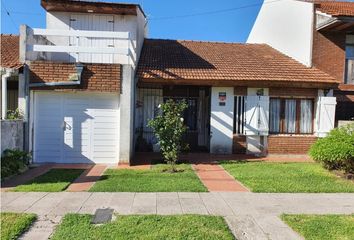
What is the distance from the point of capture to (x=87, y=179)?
917cm

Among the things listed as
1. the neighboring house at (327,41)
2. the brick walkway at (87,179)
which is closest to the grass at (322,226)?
the brick walkway at (87,179)

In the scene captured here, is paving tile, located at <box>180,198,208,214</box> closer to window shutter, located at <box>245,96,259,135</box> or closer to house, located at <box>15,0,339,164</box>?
house, located at <box>15,0,339,164</box>

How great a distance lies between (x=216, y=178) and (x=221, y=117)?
459 cm

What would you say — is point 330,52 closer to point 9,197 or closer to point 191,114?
point 191,114

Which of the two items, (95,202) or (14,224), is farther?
(95,202)

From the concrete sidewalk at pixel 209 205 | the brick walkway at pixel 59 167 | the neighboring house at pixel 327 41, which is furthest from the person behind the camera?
the neighboring house at pixel 327 41

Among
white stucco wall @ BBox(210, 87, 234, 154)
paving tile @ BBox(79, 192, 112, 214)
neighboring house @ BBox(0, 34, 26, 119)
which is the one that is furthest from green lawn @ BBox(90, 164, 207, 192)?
neighboring house @ BBox(0, 34, 26, 119)

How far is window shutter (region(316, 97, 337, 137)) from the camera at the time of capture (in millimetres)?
13852

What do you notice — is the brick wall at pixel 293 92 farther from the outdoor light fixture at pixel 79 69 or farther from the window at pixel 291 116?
the outdoor light fixture at pixel 79 69

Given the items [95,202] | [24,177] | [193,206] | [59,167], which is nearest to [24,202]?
[95,202]

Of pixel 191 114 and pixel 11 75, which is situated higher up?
pixel 11 75

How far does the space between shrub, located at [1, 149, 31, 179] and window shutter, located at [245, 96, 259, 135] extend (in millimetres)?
8269

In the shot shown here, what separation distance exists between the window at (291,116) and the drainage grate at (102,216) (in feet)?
31.4

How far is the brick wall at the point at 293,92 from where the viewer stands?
46.2 feet
